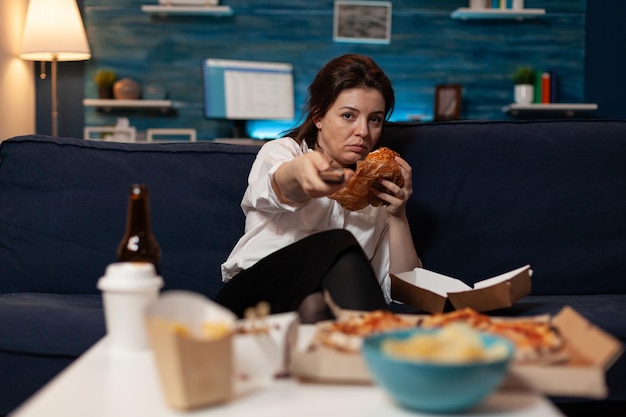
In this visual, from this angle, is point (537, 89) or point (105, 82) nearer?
point (105, 82)

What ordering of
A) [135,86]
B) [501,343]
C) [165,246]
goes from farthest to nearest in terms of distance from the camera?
[135,86] < [165,246] < [501,343]

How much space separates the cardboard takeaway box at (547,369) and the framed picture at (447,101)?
4.16 metres

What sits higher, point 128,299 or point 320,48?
point 320,48

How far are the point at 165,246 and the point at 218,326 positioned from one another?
4.40 feet

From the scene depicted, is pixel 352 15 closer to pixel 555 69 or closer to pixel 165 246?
pixel 555 69

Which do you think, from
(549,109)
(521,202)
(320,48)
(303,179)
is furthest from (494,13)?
(303,179)

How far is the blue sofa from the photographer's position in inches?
87.9

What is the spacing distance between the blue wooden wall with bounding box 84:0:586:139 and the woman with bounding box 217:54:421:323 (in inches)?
119

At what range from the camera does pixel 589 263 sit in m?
2.27

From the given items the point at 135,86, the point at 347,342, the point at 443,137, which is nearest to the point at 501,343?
the point at 347,342

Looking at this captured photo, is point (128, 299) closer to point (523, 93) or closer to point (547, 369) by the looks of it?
point (547, 369)

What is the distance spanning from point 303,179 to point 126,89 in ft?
12.4

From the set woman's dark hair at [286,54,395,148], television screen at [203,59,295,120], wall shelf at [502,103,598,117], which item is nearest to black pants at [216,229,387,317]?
woman's dark hair at [286,54,395,148]

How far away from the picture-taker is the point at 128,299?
114cm
